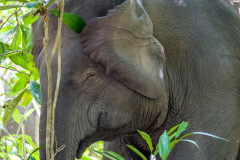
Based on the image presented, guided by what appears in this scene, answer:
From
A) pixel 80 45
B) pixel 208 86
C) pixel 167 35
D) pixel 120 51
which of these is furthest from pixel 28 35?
pixel 208 86

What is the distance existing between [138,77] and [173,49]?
0.33m

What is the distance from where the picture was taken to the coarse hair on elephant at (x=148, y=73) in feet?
5.54

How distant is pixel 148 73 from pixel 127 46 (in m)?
0.18

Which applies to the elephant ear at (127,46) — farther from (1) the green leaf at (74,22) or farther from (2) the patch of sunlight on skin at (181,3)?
(2) the patch of sunlight on skin at (181,3)

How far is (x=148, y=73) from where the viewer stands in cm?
178

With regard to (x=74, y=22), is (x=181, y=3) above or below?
above

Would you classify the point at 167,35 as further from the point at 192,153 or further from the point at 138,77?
the point at 192,153

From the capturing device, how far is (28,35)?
2.13m

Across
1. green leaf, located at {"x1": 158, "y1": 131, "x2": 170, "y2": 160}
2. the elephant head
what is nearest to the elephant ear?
the elephant head

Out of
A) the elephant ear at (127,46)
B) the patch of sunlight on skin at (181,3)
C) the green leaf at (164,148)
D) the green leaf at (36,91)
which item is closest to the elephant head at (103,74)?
the elephant ear at (127,46)

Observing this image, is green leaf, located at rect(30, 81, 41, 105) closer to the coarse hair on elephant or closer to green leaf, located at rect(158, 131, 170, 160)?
the coarse hair on elephant

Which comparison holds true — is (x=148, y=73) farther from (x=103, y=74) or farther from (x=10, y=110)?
(x=10, y=110)

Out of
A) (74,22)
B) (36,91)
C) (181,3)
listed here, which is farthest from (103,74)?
(181,3)

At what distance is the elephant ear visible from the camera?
1683mm
